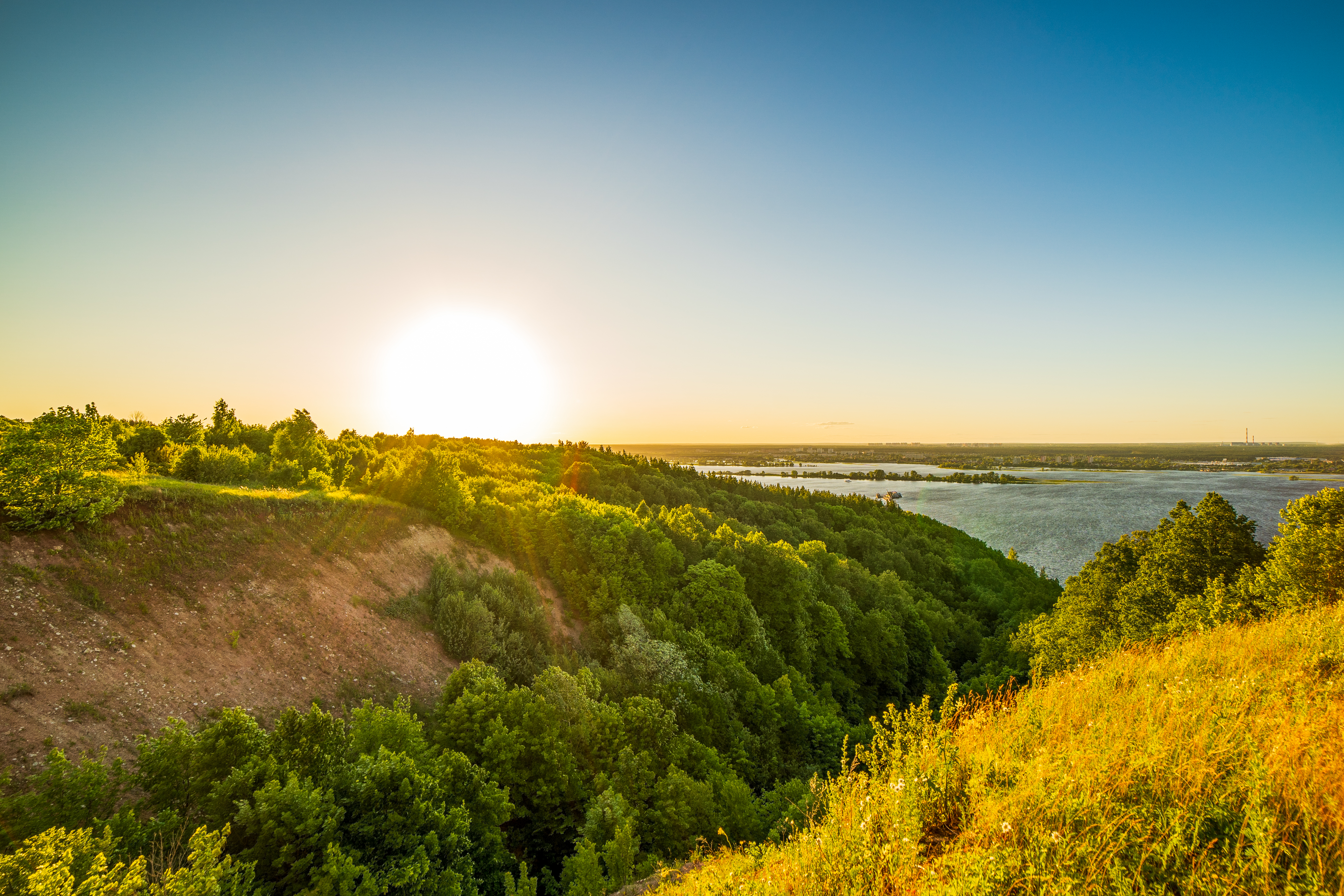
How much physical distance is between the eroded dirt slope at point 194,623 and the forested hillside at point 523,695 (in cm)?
81

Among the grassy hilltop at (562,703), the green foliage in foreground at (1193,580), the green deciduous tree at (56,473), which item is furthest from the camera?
the green foliage in foreground at (1193,580)

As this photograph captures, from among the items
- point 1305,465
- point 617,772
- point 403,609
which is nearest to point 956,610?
point 617,772

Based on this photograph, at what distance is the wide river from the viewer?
268ft

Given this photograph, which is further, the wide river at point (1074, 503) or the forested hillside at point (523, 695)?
the wide river at point (1074, 503)

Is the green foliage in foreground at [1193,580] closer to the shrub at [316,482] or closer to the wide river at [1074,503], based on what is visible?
the shrub at [316,482]

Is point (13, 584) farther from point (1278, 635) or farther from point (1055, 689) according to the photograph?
point (1278, 635)

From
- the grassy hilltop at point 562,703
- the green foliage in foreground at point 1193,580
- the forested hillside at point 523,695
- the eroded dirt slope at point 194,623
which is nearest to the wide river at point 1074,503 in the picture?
the green foliage in foreground at point 1193,580

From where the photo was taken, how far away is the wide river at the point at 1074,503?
81750 mm

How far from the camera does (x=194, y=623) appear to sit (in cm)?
1491

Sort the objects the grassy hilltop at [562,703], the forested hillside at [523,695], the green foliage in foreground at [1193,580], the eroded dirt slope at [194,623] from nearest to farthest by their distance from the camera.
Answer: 1. the grassy hilltop at [562,703]
2. the forested hillside at [523,695]
3. the eroded dirt slope at [194,623]
4. the green foliage in foreground at [1193,580]

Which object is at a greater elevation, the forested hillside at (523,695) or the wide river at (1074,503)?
the forested hillside at (523,695)

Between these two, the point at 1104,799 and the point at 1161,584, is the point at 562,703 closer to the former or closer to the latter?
the point at 1104,799

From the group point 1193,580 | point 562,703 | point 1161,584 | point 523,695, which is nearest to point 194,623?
point 523,695

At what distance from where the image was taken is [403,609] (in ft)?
67.9
